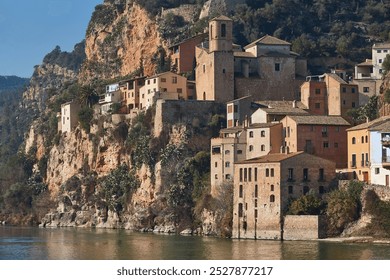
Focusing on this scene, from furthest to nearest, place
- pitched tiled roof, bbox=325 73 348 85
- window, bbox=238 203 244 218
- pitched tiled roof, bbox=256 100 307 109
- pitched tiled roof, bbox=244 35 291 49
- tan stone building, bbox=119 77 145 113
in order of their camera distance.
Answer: tan stone building, bbox=119 77 145 113
pitched tiled roof, bbox=244 35 291 49
pitched tiled roof, bbox=325 73 348 85
pitched tiled roof, bbox=256 100 307 109
window, bbox=238 203 244 218

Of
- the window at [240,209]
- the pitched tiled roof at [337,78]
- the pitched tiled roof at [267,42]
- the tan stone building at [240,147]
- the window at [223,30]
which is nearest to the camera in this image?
the window at [240,209]

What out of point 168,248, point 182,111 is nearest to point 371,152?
point 168,248

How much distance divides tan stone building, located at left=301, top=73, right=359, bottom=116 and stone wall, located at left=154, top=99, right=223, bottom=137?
653 centimetres

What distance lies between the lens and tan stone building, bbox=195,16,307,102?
9269cm

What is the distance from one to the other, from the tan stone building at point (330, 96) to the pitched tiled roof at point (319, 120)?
7743mm

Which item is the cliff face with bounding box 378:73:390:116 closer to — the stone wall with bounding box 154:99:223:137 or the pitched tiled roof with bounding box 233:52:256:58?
the pitched tiled roof with bounding box 233:52:256:58

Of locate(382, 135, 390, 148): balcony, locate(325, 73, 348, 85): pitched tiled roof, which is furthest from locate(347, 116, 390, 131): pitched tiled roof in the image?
locate(325, 73, 348, 85): pitched tiled roof

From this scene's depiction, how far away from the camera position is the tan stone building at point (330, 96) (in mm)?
89500

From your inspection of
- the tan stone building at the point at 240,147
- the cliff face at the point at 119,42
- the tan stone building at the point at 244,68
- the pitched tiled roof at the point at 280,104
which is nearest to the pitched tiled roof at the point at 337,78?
the pitched tiled roof at the point at 280,104

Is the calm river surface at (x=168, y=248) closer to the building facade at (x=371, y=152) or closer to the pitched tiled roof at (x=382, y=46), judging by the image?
the building facade at (x=371, y=152)

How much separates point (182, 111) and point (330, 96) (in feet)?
33.4

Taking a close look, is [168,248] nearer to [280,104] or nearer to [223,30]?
[280,104]

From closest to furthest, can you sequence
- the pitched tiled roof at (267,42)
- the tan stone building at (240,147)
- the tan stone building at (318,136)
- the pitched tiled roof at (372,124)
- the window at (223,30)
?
the pitched tiled roof at (372,124) → the tan stone building at (318,136) → the tan stone building at (240,147) → the window at (223,30) → the pitched tiled roof at (267,42)

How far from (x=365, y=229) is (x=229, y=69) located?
2489 centimetres
